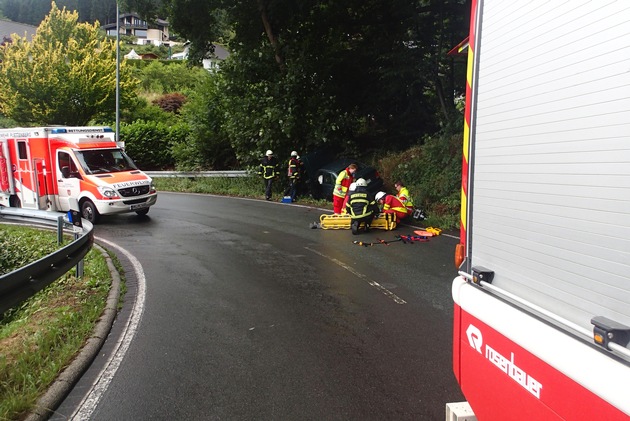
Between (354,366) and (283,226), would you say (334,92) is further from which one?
(354,366)

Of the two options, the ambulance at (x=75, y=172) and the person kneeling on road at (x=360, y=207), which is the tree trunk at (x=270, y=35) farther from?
the person kneeling on road at (x=360, y=207)

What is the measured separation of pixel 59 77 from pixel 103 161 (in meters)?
22.6

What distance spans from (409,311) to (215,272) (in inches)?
141

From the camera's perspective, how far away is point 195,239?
452 inches

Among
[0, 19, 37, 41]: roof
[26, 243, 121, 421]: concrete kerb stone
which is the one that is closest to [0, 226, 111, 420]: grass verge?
[26, 243, 121, 421]: concrete kerb stone

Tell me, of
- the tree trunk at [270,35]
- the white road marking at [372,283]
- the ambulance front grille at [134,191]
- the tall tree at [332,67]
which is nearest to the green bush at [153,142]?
the tall tree at [332,67]

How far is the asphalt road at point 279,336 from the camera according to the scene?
13.7 feet

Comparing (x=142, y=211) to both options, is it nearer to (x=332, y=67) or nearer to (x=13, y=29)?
(x=332, y=67)

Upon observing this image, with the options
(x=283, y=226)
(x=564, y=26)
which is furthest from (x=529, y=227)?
(x=283, y=226)

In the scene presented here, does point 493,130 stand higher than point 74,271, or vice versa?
point 493,130

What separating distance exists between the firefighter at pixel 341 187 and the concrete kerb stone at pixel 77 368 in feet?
25.4

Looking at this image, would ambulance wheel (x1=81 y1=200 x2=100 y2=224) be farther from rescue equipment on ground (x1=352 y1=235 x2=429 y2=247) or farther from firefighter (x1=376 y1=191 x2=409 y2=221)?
firefighter (x1=376 y1=191 x2=409 y2=221)

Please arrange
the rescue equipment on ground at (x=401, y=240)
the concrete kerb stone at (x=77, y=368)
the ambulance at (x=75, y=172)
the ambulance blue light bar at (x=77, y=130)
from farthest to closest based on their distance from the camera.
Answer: the ambulance blue light bar at (x=77, y=130) < the ambulance at (x=75, y=172) < the rescue equipment on ground at (x=401, y=240) < the concrete kerb stone at (x=77, y=368)

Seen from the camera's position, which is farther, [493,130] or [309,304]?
[309,304]
